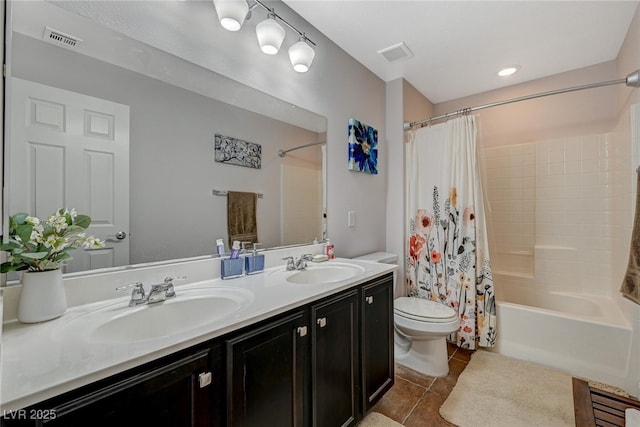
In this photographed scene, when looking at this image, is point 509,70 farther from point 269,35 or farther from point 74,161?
point 74,161

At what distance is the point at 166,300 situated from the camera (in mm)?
1007

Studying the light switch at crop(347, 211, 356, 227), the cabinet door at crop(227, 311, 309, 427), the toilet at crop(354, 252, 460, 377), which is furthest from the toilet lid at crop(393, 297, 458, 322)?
the cabinet door at crop(227, 311, 309, 427)

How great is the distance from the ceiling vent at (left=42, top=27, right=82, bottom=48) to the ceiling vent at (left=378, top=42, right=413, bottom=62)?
1846 mm

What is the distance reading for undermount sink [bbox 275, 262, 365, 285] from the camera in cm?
154

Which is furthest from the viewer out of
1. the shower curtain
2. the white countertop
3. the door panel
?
the shower curtain

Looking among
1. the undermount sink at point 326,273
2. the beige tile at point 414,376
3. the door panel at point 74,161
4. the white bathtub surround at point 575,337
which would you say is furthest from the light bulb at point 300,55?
the white bathtub surround at point 575,337

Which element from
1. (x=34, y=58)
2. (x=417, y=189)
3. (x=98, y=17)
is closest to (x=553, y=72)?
(x=417, y=189)

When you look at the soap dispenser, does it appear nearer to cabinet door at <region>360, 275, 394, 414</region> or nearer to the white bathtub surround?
cabinet door at <region>360, 275, 394, 414</region>

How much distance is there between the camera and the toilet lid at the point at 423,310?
1809 mm

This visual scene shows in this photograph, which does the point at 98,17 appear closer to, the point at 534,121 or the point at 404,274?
the point at 404,274

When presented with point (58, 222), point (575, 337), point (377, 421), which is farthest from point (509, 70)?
point (58, 222)

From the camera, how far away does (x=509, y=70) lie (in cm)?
238

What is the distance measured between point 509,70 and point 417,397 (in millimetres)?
2709

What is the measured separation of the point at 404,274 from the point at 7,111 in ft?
8.43
